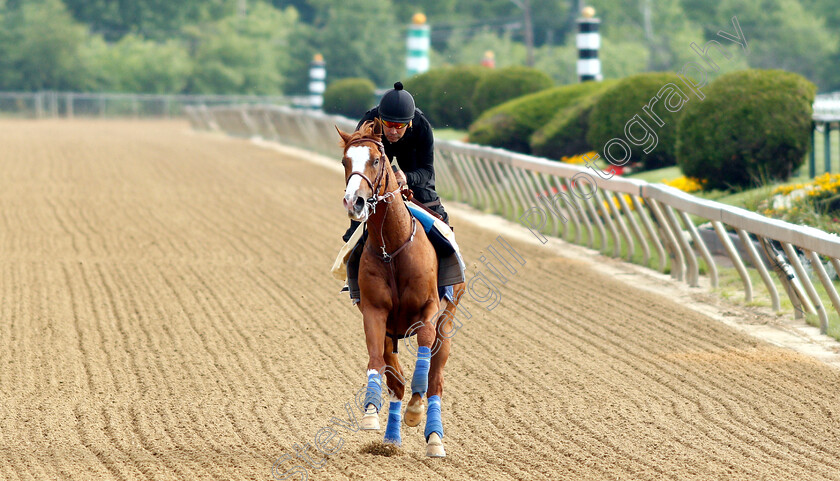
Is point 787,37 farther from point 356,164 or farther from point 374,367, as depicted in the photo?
point 356,164

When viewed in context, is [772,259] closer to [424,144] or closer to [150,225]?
[424,144]

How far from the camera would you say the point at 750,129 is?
12.6 meters

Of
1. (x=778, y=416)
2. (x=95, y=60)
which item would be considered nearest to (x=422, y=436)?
(x=778, y=416)

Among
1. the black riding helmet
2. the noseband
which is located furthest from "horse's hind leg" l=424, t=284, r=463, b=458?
the black riding helmet

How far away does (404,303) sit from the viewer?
5168mm

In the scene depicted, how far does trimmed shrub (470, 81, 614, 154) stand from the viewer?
18.5 metres

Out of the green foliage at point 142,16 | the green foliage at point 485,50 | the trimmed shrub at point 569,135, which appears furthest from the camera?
the green foliage at point 142,16

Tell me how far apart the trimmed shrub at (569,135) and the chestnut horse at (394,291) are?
12.3 meters

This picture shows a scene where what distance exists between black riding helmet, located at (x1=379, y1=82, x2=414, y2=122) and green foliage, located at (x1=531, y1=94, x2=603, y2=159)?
12409 millimetres

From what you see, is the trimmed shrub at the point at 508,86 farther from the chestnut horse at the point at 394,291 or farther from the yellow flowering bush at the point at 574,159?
the chestnut horse at the point at 394,291

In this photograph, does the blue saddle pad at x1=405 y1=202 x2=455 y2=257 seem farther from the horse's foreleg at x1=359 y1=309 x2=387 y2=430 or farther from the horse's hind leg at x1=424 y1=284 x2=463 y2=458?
the horse's foreleg at x1=359 y1=309 x2=387 y2=430

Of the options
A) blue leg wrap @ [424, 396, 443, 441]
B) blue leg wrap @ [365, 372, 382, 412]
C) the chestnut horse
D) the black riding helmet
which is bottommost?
blue leg wrap @ [424, 396, 443, 441]

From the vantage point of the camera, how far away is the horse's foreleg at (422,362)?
5125 millimetres

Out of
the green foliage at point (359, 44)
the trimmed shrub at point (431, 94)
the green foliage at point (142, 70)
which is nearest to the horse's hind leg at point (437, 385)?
the trimmed shrub at point (431, 94)
